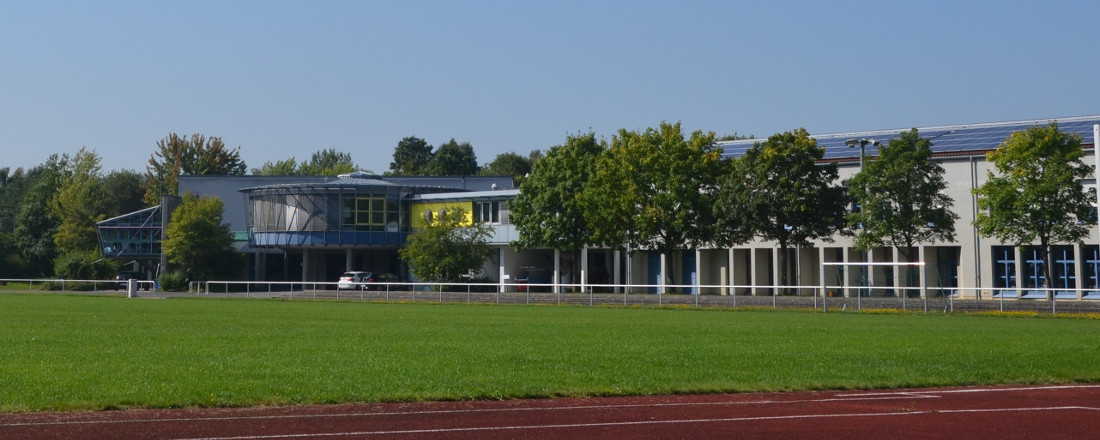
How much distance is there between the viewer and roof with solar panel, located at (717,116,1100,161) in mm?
59906

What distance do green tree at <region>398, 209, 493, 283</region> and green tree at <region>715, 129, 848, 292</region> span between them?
17488 millimetres

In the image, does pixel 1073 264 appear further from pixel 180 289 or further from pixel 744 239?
pixel 180 289

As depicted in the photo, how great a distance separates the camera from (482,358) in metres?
20.5

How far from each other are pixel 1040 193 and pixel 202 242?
188 feet

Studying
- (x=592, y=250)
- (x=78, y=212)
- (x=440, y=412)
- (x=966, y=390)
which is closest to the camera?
(x=440, y=412)

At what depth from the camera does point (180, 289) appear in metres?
75.9

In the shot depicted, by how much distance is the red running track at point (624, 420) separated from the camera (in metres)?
12.4

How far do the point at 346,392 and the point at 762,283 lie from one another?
5575 centimetres

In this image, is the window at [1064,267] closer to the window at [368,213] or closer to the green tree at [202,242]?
the window at [368,213]

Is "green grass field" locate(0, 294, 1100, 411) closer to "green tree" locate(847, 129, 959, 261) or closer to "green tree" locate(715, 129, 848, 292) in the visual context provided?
"green tree" locate(847, 129, 959, 261)

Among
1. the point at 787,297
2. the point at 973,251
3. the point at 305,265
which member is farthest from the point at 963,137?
the point at 305,265

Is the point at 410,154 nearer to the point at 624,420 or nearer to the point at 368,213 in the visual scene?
the point at 368,213

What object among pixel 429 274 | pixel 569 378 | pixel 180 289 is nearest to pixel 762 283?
pixel 429 274

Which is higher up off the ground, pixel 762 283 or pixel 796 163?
pixel 796 163
